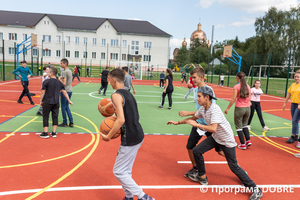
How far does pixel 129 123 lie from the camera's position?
3344 millimetres

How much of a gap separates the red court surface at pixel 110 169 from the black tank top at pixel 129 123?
47.4 inches

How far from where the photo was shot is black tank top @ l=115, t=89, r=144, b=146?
3299 mm

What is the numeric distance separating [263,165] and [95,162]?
3892 millimetres

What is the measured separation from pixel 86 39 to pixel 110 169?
51.3 m

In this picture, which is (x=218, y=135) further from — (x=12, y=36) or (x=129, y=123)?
(x=12, y=36)

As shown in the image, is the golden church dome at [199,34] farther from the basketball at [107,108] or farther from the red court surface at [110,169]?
the basketball at [107,108]

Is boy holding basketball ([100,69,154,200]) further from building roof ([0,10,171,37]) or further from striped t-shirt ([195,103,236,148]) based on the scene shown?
building roof ([0,10,171,37])

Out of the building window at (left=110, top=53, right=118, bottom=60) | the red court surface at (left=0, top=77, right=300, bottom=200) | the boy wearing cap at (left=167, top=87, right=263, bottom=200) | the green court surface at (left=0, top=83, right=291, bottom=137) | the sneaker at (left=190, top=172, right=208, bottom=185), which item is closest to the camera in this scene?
the boy wearing cap at (left=167, top=87, right=263, bottom=200)

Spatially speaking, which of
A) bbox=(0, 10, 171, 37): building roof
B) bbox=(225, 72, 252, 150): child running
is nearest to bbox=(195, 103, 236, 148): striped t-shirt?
bbox=(225, 72, 252, 150): child running

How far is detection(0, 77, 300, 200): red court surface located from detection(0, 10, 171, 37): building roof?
49.0 m

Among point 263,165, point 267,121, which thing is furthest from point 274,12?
point 263,165

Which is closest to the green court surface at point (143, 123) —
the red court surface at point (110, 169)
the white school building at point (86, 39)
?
the red court surface at point (110, 169)

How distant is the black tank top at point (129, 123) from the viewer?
10.8 ft

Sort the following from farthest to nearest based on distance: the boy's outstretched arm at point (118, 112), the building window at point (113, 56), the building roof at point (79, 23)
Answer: the building roof at point (79, 23) < the building window at point (113, 56) < the boy's outstretched arm at point (118, 112)
